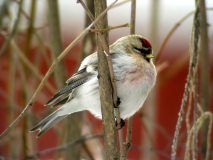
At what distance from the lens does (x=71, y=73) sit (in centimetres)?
270

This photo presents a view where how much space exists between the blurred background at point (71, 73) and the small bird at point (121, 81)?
170 mm

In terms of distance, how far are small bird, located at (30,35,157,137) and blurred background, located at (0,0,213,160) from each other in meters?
0.17

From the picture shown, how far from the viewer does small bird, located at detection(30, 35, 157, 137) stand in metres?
1.35

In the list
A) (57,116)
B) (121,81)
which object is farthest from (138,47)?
(57,116)

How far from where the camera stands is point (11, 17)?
5.94ft

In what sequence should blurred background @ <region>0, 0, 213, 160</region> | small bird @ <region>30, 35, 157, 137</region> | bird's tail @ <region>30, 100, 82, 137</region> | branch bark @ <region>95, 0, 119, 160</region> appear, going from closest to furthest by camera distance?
1. branch bark @ <region>95, 0, 119, 160</region>
2. small bird @ <region>30, 35, 157, 137</region>
3. bird's tail @ <region>30, 100, 82, 137</region>
4. blurred background @ <region>0, 0, 213, 160</region>

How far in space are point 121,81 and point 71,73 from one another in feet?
4.70

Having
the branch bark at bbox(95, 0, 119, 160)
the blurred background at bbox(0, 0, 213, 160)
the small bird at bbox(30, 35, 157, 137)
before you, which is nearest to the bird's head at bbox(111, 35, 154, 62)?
the small bird at bbox(30, 35, 157, 137)

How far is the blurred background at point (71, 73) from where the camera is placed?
178 centimetres

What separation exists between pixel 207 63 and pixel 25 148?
1.22 m

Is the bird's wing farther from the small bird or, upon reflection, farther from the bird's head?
the bird's head

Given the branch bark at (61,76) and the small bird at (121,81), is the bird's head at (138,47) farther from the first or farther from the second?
the branch bark at (61,76)

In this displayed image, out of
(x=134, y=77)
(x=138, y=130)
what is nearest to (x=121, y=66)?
(x=134, y=77)

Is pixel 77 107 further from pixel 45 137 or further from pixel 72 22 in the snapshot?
pixel 72 22
